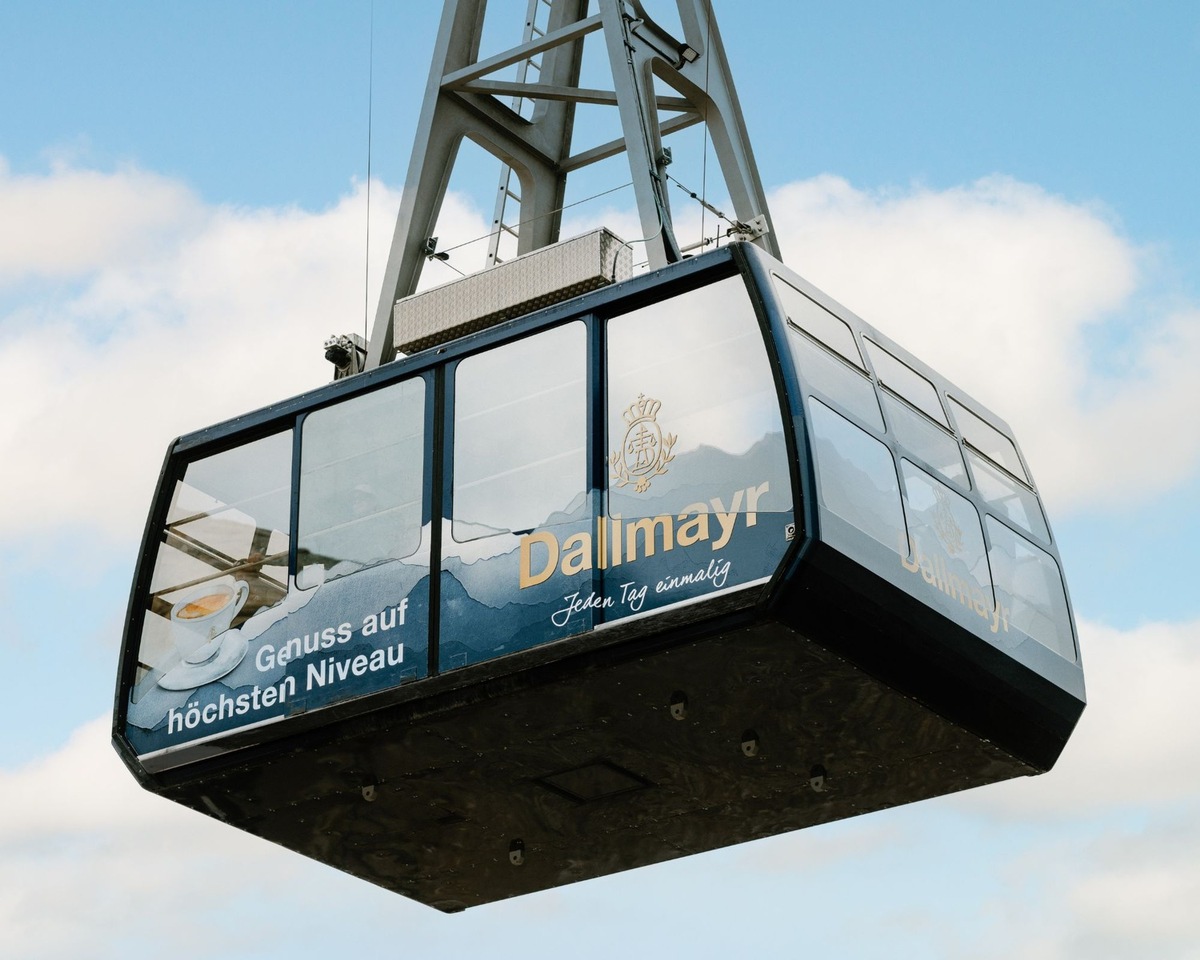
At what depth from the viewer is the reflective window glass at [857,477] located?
54.5ft

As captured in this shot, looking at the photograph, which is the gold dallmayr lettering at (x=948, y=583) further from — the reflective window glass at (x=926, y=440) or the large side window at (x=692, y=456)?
the large side window at (x=692, y=456)

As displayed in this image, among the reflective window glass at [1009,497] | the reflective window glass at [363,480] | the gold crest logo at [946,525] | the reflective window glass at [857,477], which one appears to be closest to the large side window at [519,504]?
the reflective window glass at [363,480]

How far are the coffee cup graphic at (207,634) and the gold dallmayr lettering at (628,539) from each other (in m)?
2.84

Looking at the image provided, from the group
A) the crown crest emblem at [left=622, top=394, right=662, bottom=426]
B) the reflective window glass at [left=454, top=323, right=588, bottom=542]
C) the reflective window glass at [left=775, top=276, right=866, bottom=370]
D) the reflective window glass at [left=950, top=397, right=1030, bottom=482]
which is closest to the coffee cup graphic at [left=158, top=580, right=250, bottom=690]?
the reflective window glass at [left=454, top=323, right=588, bottom=542]

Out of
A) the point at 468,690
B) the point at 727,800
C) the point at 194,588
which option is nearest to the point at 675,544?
the point at 468,690

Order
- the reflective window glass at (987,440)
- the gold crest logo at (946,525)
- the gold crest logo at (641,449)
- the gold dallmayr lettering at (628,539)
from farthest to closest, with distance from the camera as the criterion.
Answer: the reflective window glass at (987,440)
the gold crest logo at (946,525)
the gold crest logo at (641,449)
the gold dallmayr lettering at (628,539)

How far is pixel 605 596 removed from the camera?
1711cm

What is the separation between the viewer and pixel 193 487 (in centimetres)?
2000

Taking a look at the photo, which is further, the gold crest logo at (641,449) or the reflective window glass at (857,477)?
the gold crest logo at (641,449)

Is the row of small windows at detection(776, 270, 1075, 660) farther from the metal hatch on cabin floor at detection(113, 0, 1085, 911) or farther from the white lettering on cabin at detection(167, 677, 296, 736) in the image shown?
the white lettering on cabin at detection(167, 677, 296, 736)

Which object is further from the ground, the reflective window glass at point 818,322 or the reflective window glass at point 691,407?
the reflective window glass at point 818,322

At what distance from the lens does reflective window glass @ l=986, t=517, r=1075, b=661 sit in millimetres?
18514

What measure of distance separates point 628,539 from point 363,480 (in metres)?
2.58

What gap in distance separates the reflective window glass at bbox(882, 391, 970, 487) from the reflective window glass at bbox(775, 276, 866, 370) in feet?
1.45
